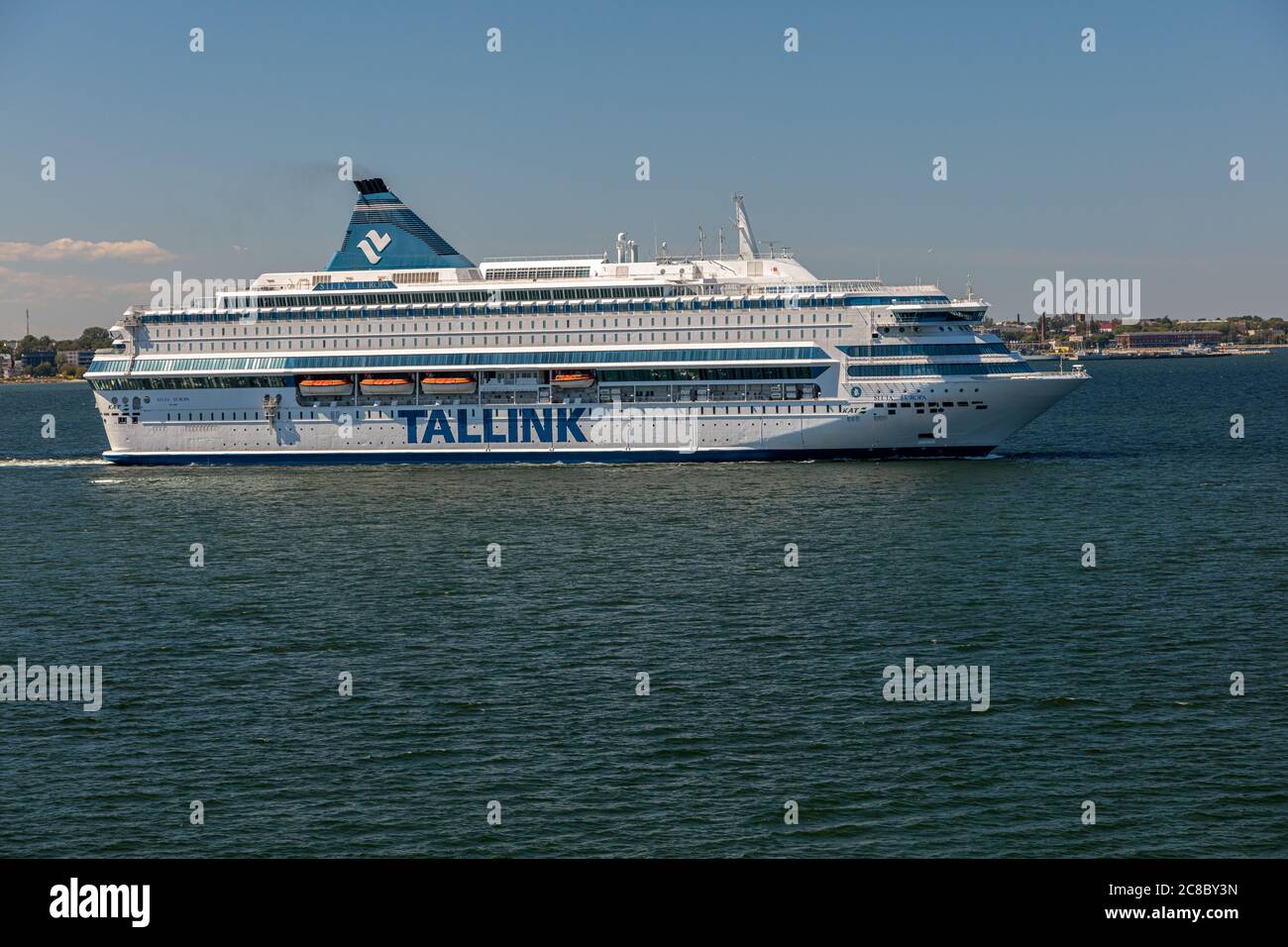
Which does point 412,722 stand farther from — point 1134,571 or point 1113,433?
point 1113,433

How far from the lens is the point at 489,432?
79.8 metres

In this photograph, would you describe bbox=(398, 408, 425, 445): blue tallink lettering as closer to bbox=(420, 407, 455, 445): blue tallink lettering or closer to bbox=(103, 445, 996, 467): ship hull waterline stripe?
bbox=(420, 407, 455, 445): blue tallink lettering

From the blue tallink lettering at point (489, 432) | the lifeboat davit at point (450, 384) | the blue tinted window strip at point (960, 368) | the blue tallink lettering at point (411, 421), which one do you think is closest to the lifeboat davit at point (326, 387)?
the blue tallink lettering at point (411, 421)

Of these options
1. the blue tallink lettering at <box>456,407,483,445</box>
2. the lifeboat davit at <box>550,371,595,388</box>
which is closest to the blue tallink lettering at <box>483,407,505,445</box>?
the blue tallink lettering at <box>456,407,483,445</box>

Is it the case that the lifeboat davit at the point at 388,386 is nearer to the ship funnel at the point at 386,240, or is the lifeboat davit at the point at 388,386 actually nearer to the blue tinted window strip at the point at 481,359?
the blue tinted window strip at the point at 481,359

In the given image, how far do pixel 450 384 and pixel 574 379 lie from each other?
7.45 m

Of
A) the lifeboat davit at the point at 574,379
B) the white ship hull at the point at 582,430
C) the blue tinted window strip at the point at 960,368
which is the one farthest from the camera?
the lifeboat davit at the point at 574,379

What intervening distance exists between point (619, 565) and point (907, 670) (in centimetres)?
1607

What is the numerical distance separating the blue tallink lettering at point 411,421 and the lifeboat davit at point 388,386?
1275 mm

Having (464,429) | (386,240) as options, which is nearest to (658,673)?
(464,429)

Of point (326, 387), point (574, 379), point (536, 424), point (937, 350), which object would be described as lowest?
point (536, 424)

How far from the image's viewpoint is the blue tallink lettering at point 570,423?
7869 cm

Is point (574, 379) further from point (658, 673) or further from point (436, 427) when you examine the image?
point (658, 673)

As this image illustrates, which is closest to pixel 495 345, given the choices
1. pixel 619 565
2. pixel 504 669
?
pixel 619 565
